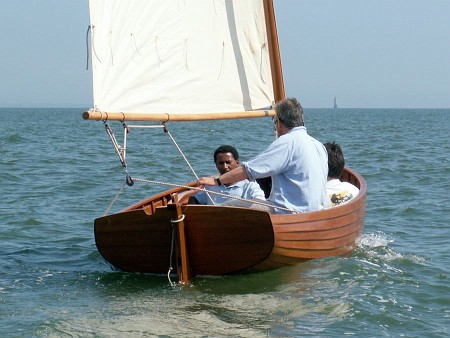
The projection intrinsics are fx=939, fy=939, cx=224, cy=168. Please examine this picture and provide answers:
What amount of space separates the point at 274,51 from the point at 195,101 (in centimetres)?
112

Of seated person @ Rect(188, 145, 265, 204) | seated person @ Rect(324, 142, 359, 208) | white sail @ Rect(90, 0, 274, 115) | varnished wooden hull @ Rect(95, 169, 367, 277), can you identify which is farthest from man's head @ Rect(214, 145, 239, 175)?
seated person @ Rect(324, 142, 359, 208)

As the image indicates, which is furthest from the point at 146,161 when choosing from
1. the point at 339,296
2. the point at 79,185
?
the point at 339,296

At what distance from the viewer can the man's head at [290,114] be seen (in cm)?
730

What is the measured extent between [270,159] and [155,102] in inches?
44.3

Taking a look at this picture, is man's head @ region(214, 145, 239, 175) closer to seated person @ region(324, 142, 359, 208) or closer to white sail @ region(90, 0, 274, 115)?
white sail @ region(90, 0, 274, 115)

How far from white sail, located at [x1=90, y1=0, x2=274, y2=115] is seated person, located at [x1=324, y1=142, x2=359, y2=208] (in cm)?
76

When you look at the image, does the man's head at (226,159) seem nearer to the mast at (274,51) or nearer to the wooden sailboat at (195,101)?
the wooden sailboat at (195,101)

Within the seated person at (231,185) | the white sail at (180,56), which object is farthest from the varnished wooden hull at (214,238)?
the white sail at (180,56)

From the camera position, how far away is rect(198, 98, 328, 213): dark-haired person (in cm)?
711

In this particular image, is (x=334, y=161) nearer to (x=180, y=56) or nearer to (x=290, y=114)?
(x=290, y=114)

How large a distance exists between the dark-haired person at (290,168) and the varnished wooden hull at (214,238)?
17 cm

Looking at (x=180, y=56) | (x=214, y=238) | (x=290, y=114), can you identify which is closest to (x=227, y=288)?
(x=214, y=238)

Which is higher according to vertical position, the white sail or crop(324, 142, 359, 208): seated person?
the white sail

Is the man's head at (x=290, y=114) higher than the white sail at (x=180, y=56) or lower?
lower
